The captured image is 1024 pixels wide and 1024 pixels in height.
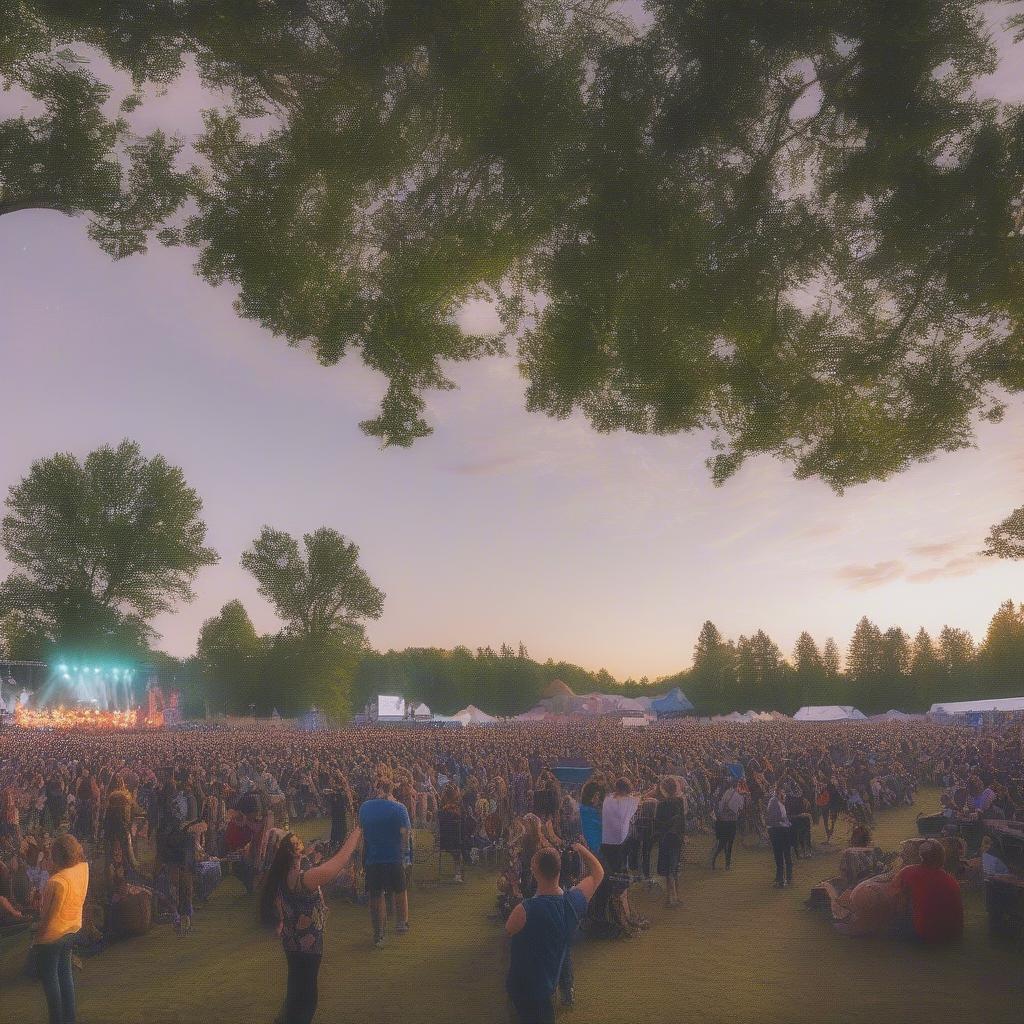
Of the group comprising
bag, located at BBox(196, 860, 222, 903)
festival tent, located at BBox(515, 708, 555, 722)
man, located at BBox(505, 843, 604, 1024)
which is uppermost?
man, located at BBox(505, 843, 604, 1024)

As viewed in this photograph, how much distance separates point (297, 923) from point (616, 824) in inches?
188

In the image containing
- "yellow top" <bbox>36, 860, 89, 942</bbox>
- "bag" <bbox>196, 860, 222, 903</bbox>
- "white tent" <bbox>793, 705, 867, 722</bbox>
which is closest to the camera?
"yellow top" <bbox>36, 860, 89, 942</bbox>

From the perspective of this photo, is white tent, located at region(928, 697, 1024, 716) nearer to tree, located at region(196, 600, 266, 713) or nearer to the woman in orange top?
tree, located at region(196, 600, 266, 713)

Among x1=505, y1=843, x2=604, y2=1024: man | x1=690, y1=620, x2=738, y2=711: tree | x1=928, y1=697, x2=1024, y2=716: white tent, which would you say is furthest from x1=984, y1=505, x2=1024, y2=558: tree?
x1=690, y1=620, x2=738, y2=711: tree

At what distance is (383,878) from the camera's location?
8.26m

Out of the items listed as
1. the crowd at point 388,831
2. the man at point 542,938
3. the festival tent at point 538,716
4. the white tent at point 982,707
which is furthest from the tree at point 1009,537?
the festival tent at point 538,716

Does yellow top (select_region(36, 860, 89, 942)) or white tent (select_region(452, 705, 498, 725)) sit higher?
yellow top (select_region(36, 860, 89, 942))

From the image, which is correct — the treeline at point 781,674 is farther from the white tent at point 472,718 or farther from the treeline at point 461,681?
the white tent at point 472,718

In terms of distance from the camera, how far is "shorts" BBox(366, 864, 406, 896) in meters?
8.21

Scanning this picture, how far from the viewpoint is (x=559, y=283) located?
524 centimetres

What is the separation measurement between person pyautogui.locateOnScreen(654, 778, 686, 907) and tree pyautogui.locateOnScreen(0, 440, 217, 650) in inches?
1476

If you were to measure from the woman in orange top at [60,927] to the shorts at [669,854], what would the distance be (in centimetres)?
683

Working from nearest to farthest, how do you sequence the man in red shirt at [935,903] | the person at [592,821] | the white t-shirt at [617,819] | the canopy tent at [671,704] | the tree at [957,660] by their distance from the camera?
1. the man in red shirt at [935,903]
2. the white t-shirt at [617,819]
3. the person at [592,821]
4. the canopy tent at [671,704]
5. the tree at [957,660]

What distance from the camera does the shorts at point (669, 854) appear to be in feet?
32.6
